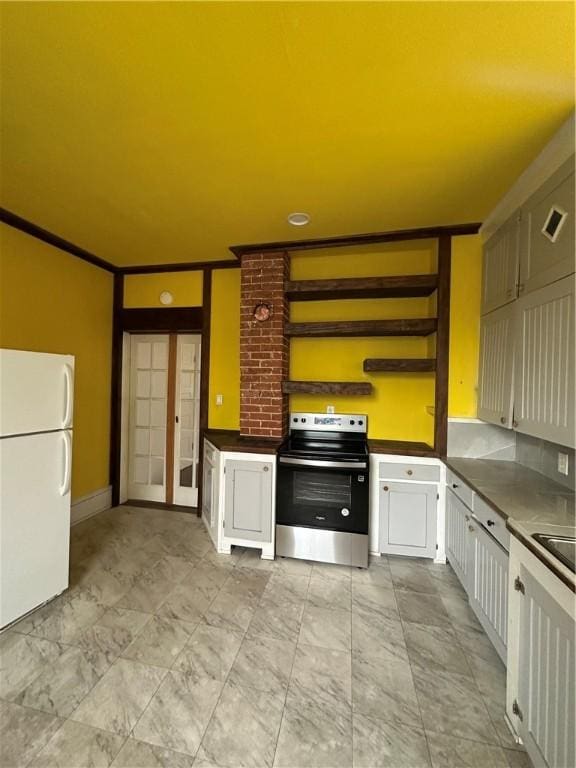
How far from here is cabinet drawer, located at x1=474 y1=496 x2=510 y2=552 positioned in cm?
154

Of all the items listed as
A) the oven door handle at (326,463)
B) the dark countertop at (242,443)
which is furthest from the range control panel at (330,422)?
the oven door handle at (326,463)

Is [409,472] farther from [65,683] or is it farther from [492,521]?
[65,683]

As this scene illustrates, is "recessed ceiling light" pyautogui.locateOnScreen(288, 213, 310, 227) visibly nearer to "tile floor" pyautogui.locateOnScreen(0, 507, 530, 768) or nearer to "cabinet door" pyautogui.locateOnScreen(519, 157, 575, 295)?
"cabinet door" pyautogui.locateOnScreen(519, 157, 575, 295)

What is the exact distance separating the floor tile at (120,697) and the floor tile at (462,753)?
1.26 metres

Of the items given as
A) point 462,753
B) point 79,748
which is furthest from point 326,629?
point 79,748

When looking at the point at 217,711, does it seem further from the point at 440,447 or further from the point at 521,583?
the point at 440,447

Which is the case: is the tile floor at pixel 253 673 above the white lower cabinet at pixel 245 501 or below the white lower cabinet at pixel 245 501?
below

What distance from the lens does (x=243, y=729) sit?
1.35m

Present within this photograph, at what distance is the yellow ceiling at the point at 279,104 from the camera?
1.10 meters

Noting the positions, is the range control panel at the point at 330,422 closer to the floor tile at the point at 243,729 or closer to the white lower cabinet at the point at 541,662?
the white lower cabinet at the point at 541,662

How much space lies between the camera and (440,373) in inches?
105

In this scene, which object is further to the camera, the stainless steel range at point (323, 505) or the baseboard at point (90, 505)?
the baseboard at point (90, 505)

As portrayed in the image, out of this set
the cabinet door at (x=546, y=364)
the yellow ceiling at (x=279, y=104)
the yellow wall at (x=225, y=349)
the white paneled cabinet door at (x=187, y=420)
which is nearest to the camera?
the yellow ceiling at (x=279, y=104)

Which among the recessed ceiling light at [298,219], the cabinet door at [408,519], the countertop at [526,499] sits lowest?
the cabinet door at [408,519]
